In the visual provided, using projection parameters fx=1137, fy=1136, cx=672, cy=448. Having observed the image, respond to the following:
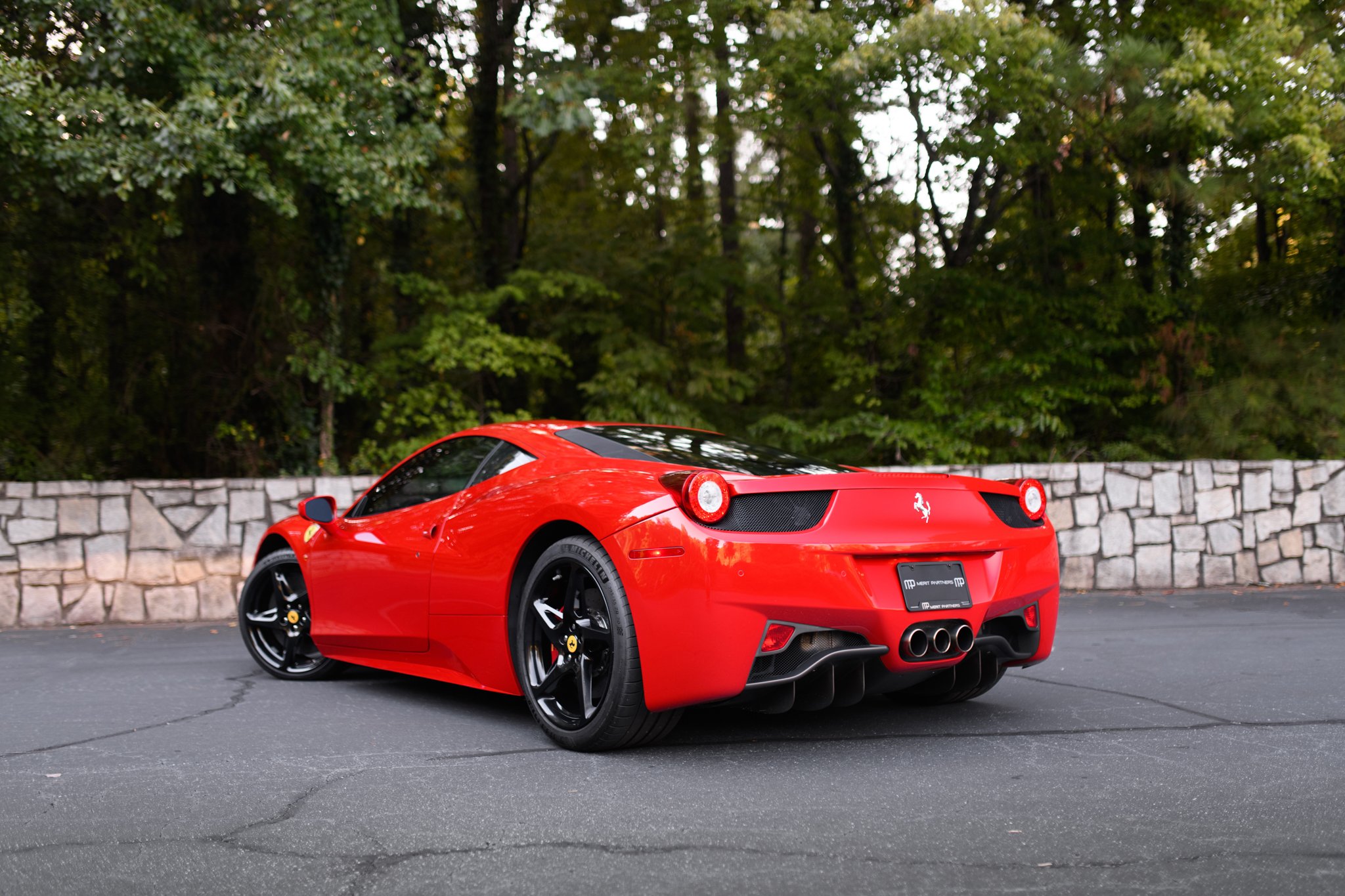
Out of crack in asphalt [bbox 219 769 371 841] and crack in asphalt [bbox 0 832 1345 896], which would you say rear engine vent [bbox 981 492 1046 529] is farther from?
crack in asphalt [bbox 219 769 371 841]

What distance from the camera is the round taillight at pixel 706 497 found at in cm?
383

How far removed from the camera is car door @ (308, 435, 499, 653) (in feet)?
16.6

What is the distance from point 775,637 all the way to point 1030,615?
1.26m

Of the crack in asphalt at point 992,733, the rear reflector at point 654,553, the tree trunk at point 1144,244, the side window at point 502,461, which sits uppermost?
the tree trunk at point 1144,244

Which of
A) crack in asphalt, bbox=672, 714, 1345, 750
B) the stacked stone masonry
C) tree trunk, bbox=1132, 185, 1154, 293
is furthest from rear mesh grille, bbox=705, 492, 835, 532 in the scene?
tree trunk, bbox=1132, 185, 1154, 293

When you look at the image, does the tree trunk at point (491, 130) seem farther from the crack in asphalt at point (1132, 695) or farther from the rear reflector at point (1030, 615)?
the rear reflector at point (1030, 615)

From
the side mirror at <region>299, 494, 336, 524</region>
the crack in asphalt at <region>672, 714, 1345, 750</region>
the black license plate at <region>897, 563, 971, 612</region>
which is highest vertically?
the side mirror at <region>299, 494, 336, 524</region>

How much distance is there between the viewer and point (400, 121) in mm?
14094

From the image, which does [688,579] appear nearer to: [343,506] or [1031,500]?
[1031,500]

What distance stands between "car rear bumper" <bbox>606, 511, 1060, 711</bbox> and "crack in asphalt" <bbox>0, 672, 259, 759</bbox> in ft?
7.51

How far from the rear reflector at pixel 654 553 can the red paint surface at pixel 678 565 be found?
0.5 inches

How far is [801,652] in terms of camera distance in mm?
3832

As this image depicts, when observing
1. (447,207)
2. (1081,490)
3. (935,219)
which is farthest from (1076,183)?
(447,207)

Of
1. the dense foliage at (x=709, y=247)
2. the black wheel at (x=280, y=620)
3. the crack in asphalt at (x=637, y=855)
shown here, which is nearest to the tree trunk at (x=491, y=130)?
the dense foliage at (x=709, y=247)
